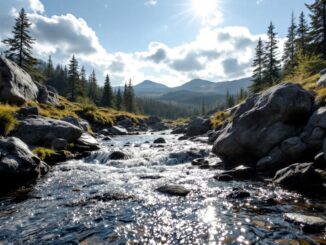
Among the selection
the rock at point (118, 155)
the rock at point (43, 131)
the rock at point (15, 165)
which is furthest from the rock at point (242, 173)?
the rock at point (43, 131)

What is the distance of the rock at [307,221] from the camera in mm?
10109

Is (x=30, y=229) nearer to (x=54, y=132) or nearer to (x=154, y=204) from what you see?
(x=154, y=204)

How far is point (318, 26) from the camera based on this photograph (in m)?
50.7

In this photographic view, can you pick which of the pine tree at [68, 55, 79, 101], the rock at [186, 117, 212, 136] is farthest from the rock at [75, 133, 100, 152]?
the pine tree at [68, 55, 79, 101]

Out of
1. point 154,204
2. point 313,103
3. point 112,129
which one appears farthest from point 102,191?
point 112,129

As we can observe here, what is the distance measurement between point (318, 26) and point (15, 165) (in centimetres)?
5413

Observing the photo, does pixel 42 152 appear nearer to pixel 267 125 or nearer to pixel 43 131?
pixel 43 131

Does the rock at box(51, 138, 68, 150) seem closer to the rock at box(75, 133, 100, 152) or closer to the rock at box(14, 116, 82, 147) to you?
the rock at box(14, 116, 82, 147)

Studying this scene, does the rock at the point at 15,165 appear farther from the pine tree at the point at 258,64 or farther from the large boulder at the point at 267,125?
the pine tree at the point at 258,64

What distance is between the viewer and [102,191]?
16125mm

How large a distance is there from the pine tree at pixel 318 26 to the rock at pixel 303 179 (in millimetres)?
42080

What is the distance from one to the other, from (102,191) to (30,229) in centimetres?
564

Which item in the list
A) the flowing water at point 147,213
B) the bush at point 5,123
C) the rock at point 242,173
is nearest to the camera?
the flowing water at point 147,213

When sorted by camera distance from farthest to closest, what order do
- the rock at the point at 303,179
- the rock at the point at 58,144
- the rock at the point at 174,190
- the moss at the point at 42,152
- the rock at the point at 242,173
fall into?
the rock at the point at 58,144 < the moss at the point at 42,152 < the rock at the point at 242,173 < the rock at the point at 174,190 < the rock at the point at 303,179
